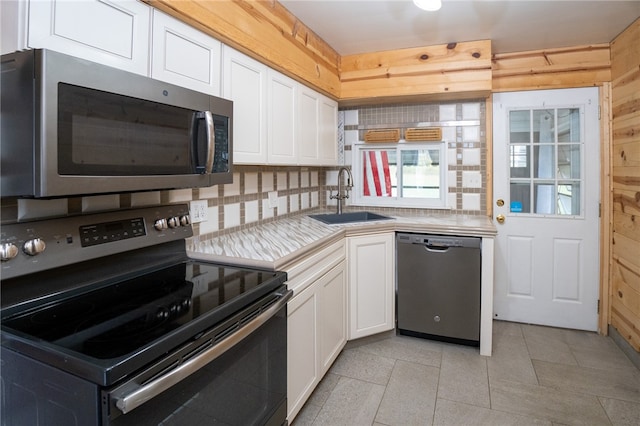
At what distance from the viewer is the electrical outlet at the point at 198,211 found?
185 cm

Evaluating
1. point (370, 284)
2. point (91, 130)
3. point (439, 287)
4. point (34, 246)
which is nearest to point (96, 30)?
point (91, 130)

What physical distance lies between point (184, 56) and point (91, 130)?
0.59 m

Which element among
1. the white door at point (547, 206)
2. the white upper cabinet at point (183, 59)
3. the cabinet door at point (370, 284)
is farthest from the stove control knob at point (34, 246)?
the white door at point (547, 206)

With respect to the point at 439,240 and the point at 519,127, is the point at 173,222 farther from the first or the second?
the point at 519,127

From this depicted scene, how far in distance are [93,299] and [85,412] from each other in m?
0.48

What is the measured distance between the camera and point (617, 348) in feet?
8.50

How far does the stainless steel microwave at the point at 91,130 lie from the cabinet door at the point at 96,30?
104mm

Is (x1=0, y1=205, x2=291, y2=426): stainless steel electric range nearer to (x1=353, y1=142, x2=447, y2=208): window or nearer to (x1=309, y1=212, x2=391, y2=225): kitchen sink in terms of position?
(x1=309, y1=212, x2=391, y2=225): kitchen sink

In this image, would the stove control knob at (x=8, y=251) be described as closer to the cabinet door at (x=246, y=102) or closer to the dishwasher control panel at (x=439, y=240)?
the cabinet door at (x=246, y=102)

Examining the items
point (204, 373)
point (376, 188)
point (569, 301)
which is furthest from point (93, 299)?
point (569, 301)

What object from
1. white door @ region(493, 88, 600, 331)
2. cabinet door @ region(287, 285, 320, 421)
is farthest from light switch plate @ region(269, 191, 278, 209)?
white door @ region(493, 88, 600, 331)

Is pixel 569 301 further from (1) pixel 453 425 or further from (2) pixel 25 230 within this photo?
(2) pixel 25 230

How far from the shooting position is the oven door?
812 millimetres

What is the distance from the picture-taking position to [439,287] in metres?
2.57
